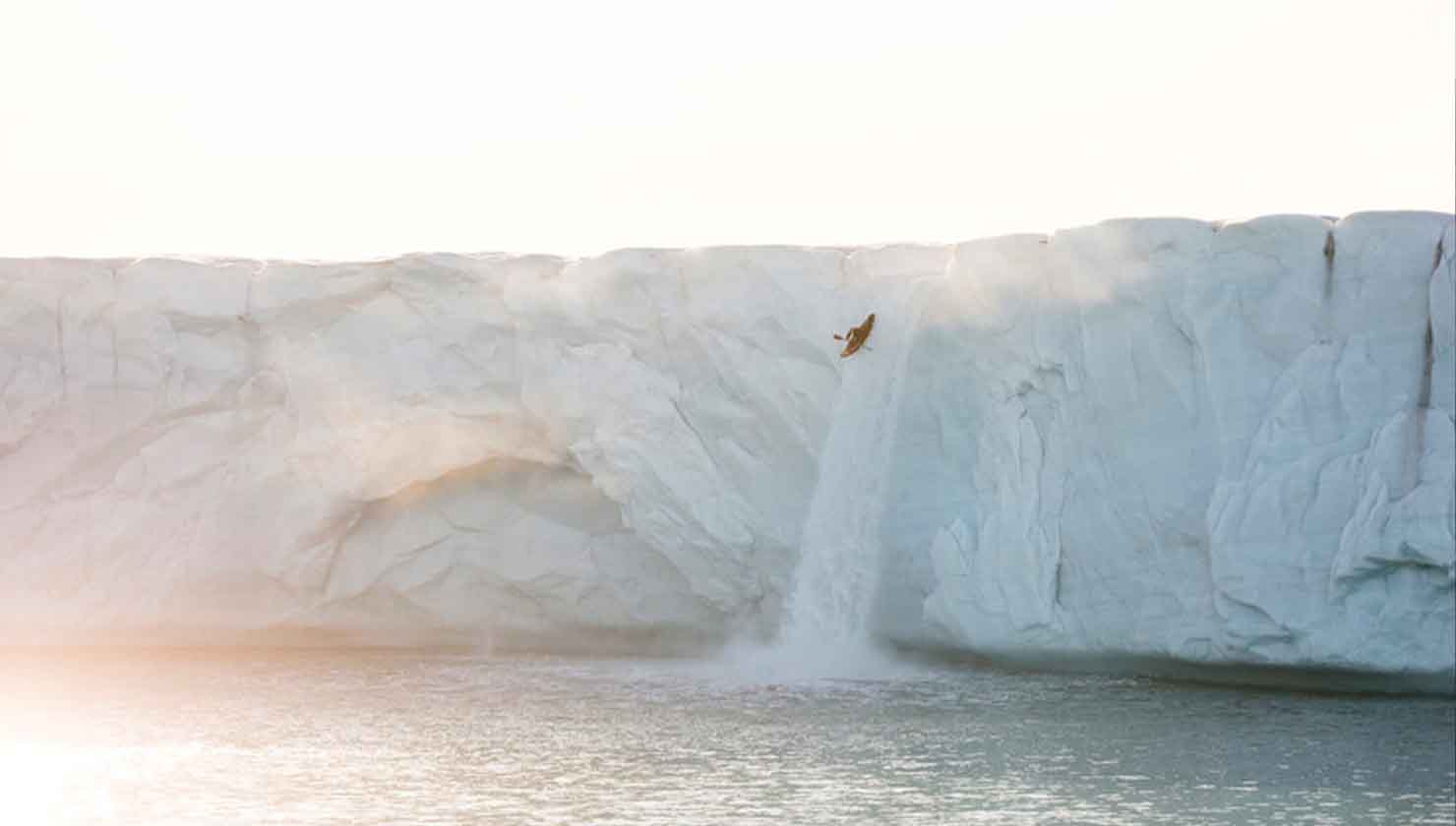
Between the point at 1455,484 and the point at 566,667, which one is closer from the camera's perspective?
the point at 1455,484

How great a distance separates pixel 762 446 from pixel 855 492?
85cm

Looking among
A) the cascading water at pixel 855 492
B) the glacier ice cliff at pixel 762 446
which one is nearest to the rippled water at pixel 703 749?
the cascading water at pixel 855 492

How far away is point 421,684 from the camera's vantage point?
561 inches

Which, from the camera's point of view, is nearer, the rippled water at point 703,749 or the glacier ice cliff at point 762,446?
the rippled water at point 703,749

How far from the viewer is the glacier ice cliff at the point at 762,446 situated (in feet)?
41.3

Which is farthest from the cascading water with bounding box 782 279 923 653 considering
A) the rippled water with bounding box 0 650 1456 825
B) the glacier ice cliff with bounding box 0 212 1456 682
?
the rippled water with bounding box 0 650 1456 825

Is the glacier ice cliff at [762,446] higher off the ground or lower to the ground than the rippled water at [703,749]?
higher

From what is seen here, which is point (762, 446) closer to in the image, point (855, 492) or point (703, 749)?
point (855, 492)

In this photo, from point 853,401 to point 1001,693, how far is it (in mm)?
2864

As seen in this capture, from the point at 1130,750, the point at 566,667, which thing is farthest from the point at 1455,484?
the point at 566,667

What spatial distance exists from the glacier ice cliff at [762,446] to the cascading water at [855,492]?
3cm

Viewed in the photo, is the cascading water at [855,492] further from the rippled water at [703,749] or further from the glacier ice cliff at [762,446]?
the rippled water at [703,749]

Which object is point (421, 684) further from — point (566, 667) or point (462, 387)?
point (462, 387)

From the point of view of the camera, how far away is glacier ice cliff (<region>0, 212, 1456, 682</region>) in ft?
41.3
